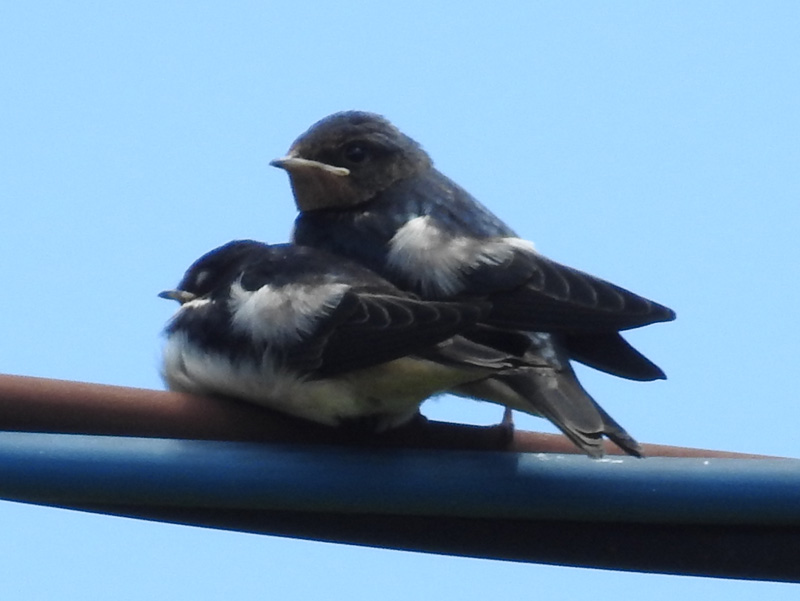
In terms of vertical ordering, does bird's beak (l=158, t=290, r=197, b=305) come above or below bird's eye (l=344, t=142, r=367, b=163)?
below

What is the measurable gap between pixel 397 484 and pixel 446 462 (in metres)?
0.08

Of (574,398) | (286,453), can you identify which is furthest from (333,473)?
(574,398)

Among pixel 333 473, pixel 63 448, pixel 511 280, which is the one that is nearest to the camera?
pixel 63 448

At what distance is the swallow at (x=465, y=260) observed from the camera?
1.90 m

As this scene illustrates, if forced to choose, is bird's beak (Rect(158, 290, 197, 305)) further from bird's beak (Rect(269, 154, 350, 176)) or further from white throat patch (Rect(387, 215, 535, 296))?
bird's beak (Rect(269, 154, 350, 176))

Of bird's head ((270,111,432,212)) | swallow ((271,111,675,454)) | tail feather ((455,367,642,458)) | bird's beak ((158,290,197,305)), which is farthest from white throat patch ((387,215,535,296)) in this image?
bird's head ((270,111,432,212))

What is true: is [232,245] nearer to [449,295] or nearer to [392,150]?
[449,295]

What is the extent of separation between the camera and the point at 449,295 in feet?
6.35

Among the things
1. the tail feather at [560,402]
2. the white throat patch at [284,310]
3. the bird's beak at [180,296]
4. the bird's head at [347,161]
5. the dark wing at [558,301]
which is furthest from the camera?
the bird's head at [347,161]

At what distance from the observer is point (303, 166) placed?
2607 mm

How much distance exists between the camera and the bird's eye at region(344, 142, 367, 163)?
2.69 m

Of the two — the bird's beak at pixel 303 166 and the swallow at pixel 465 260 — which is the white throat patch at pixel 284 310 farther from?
the bird's beak at pixel 303 166

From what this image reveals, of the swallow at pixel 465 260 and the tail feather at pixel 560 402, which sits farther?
the swallow at pixel 465 260

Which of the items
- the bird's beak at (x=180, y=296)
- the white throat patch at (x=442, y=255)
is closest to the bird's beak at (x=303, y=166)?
the white throat patch at (x=442, y=255)
